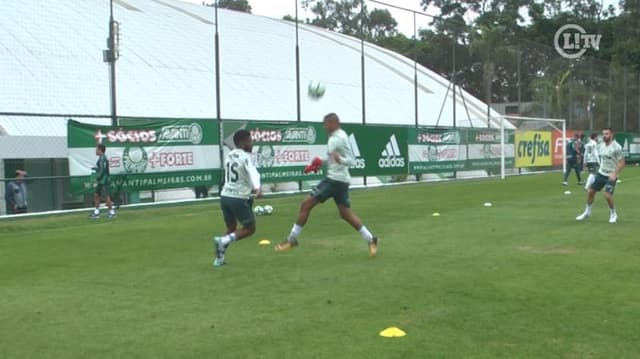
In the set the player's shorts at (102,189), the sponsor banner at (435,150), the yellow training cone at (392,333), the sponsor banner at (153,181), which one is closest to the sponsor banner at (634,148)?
the sponsor banner at (435,150)

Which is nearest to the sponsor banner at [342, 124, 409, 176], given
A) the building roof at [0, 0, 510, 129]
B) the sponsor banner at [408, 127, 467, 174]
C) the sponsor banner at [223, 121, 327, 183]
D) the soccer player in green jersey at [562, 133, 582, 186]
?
the sponsor banner at [408, 127, 467, 174]

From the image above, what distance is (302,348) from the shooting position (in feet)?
18.7

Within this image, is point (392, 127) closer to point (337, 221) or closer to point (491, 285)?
point (337, 221)

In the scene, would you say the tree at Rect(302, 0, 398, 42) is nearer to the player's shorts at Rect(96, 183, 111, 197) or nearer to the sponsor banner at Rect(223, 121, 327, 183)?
the sponsor banner at Rect(223, 121, 327, 183)

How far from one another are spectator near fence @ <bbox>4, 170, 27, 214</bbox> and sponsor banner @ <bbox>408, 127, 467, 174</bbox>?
1657 cm

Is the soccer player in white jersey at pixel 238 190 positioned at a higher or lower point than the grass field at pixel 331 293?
higher

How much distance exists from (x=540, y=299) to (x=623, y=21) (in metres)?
60.8

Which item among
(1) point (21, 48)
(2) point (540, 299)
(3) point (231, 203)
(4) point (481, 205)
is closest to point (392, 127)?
(4) point (481, 205)

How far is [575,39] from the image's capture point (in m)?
63.5

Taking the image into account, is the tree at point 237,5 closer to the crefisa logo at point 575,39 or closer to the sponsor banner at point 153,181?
A: the crefisa logo at point 575,39

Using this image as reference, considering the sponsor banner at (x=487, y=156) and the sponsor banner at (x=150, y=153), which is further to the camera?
the sponsor banner at (x=487, y=156)

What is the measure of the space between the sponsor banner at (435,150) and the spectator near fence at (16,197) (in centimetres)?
1657

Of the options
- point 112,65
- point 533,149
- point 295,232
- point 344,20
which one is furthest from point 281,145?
point 344,20

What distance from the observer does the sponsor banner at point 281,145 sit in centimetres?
2325
